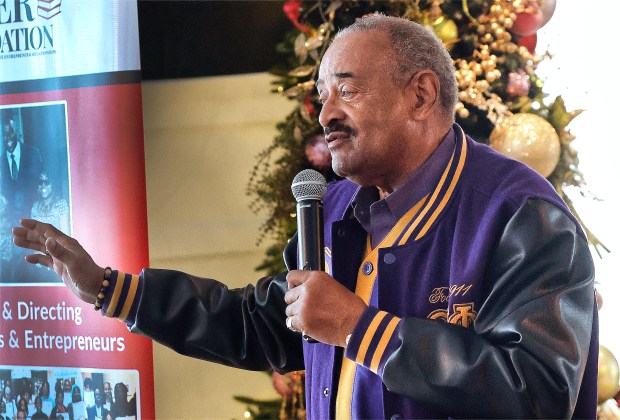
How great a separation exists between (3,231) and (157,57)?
2.95ft

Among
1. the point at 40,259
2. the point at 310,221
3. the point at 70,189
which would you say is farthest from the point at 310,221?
the point at 70,189

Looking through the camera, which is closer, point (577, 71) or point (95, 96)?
point (95, 96)

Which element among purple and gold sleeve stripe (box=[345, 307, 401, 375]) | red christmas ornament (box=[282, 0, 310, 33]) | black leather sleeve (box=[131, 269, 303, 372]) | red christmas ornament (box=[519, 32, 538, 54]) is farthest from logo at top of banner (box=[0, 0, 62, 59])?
purple and gold sleeve stripe (box=[345, 307, 401, 375])

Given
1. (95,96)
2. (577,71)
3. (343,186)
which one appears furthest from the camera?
(577,71)

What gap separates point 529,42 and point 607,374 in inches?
48.1

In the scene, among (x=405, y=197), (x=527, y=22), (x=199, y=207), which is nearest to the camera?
(x=405, y=197)

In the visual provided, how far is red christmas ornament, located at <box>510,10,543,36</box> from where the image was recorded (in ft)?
10.2

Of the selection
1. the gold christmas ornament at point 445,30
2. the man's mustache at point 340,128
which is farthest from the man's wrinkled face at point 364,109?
the gold christmas ornament at point 445,30

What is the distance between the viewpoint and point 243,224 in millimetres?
3479

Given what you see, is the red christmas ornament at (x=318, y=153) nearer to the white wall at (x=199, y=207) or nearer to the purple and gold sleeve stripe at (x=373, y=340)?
the white wall at (x=199, y=207)

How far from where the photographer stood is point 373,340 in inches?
67.6

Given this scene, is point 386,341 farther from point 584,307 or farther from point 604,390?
point 604,390

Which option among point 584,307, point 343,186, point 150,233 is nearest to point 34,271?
point 150,233

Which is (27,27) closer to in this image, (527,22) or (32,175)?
(32,175)
